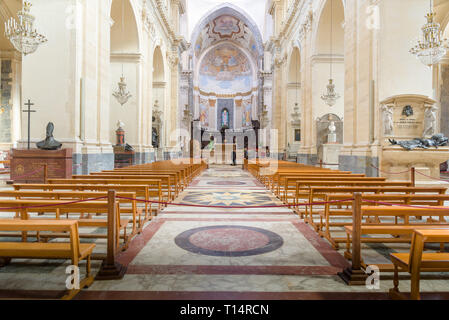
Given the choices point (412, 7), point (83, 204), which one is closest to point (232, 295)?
point (83, 204)

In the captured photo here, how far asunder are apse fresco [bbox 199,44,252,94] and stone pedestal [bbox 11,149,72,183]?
3512 centimetres

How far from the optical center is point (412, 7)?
29.7ft

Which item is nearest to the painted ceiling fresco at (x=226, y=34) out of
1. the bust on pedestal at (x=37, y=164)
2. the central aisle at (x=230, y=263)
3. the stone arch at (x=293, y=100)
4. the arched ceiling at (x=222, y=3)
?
the arched ceiling at (x=222, y=3)

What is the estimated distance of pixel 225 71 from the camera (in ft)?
140

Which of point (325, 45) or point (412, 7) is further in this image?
point (325, 45)

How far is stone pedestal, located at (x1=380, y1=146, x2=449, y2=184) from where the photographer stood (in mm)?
8414

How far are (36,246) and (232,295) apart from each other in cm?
173

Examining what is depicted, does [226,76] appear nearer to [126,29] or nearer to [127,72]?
[127,72]

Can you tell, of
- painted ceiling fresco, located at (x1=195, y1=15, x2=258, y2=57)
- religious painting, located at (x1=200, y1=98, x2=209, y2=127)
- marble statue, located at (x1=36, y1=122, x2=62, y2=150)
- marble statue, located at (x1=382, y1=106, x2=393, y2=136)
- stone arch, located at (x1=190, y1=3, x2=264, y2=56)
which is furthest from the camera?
religious painting, located at (x1=200, y1=98, x2=209, y2=127)

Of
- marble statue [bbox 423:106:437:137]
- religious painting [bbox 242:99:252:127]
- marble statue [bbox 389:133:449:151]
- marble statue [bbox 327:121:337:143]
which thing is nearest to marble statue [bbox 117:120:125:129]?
marble statue [bbox 327:121:337:143]

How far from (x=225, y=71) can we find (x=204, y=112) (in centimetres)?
655

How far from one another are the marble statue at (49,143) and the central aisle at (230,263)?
459 cm

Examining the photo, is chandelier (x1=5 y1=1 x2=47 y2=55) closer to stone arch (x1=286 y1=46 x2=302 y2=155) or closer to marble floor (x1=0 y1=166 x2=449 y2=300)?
marble floor (x1=0 y1=166 x2=449 y2=300)
